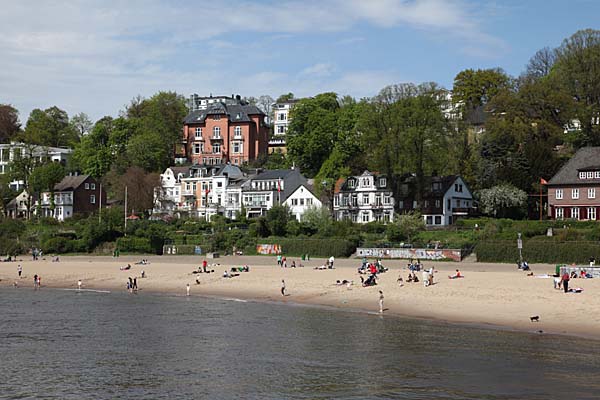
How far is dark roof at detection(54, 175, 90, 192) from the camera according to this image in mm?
108750

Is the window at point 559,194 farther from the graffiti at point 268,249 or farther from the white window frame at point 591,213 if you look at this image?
the graffiti at point 268,249

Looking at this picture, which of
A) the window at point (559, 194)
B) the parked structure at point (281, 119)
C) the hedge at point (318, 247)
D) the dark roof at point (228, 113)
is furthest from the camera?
the parked structure at point (281, 119)

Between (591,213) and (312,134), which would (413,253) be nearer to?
(591,213)

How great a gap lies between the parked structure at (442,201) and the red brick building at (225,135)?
39.3m

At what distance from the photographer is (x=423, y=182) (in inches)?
3273

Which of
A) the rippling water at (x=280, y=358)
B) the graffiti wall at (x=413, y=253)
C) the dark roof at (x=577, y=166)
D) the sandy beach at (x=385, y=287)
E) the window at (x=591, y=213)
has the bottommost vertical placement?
the rippling water at (x=280, y=358)

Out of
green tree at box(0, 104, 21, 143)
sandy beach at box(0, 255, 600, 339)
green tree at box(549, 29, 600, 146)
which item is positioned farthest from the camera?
green tree at box(0, 104, 21, 143)

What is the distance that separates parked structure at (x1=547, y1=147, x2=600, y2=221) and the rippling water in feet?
142

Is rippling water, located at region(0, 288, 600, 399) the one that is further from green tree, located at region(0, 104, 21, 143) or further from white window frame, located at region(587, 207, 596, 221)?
green tree, located at region(0, 104, 21, 143)

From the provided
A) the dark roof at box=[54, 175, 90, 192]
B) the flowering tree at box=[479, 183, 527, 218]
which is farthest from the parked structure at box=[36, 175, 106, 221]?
the flowering tree at box=[479, 183, 527, 218]

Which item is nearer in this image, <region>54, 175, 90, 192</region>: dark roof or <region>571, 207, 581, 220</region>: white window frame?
<region>571, 207, 581, 220</region>: white window frame

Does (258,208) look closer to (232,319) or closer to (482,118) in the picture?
(482,118)

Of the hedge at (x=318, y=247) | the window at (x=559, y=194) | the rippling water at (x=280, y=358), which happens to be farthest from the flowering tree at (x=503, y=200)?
the rippling water at (x=280, y=358)

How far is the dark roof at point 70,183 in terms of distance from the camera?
→ 10875cm
